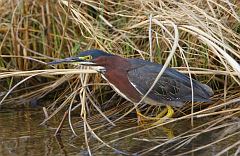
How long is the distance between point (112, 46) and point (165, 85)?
90 centimetres

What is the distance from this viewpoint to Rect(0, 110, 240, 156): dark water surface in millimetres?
4110

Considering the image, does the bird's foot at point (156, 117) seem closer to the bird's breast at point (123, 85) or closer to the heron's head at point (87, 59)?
the bird's breast at point (123, 85)

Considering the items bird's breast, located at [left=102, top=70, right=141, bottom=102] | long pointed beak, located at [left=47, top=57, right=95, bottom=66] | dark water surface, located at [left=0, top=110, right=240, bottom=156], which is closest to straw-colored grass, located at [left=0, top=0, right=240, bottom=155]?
dark water surface, located at [left=0, top=110, right=240, bottom=156]

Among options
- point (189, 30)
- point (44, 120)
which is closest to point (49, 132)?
point (44, 120)

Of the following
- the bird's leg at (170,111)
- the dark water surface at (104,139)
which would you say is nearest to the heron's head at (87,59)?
the dark water surface at (104,139)

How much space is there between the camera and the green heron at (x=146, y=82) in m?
4.60

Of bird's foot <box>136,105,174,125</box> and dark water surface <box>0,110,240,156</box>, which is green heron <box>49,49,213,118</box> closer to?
bird's foot <box>136,105,174,125</box>

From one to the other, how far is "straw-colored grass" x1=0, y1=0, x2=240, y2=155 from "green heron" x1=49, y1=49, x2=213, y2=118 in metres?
0.14

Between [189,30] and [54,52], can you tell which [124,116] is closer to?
[189,30]

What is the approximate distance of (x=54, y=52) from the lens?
596 cm

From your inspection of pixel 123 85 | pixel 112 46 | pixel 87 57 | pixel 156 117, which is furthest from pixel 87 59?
pixel 112 46

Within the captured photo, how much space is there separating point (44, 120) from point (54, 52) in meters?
1.04

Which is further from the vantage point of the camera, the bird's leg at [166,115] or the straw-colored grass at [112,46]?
the straw-colored grass at [112,46]

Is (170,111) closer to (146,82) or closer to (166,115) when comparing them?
(166,115)
